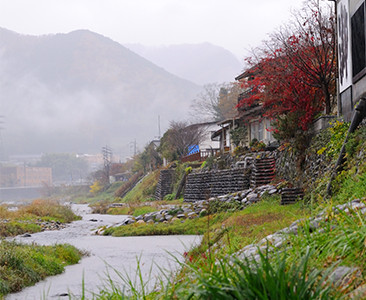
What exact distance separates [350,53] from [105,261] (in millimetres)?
11594

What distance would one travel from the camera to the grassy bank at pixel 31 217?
24.6 meters

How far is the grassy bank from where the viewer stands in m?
24.6

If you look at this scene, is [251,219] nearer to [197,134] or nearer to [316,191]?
[316,191]

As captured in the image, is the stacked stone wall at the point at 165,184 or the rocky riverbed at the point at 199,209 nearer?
the rocky riverbed at the point at 199,209

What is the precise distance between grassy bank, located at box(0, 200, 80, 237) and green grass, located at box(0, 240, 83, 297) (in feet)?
35.3

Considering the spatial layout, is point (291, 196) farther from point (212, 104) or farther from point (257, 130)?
point (212, 104)

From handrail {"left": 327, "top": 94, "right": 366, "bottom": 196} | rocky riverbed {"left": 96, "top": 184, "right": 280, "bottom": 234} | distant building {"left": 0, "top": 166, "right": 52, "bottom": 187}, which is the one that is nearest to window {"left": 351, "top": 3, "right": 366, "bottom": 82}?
handrail {"left": 327, "top": 94, "right": 366, "bottom": 196}

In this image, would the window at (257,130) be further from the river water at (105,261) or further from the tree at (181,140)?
the tree at (181,140)

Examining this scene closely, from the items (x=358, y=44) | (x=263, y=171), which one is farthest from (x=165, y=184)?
(x=358, y=44)

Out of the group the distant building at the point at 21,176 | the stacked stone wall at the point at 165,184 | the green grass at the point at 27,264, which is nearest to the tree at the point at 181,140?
the stacked stone wall at the point at 165,184

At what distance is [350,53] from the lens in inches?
628

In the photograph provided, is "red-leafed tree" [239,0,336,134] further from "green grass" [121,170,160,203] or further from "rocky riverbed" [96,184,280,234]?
"green grass" [121,170,160,203]

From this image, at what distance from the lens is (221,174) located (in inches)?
1217

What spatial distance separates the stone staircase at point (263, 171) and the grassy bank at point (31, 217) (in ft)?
35.7
